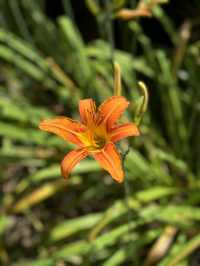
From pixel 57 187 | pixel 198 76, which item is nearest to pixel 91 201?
pixel 57 187

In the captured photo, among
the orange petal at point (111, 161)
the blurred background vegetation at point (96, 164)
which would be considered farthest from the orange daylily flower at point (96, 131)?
the blurred background vegetation at point (96, 164)

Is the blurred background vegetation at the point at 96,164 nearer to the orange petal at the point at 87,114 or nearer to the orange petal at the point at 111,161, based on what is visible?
the orange petal at the point at 87,114

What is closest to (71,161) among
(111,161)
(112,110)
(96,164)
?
(111,161)

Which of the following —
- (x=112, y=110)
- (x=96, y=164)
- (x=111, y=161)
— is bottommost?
(x=111, y=161)

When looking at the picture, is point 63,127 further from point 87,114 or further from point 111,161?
point 111,161

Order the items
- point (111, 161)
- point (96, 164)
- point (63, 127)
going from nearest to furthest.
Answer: point (111, 161), point (63, 127), point (96, 164)

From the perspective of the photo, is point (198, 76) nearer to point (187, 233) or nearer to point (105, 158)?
point (187, 233)

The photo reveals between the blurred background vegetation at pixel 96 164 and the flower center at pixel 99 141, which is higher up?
the blurred background vegetation at pixel 96 164
